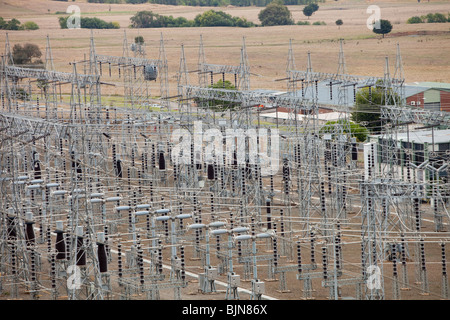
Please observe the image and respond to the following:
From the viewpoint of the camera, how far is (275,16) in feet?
471

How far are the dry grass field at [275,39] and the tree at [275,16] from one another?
127 inches

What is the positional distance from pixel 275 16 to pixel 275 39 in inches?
547

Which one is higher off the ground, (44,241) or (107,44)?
(107,44)

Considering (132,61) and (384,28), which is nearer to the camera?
(132,61)

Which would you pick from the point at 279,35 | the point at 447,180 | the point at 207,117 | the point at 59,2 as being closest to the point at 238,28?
the point at 279,35

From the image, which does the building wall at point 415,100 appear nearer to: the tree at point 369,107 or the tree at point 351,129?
the tree at point 369,107

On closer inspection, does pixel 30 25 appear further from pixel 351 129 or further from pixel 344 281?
pixel 344 281

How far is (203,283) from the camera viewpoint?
29125 mm

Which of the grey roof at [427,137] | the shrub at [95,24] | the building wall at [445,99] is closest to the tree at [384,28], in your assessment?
the shrub at [95,24]

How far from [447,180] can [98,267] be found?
17.7 m

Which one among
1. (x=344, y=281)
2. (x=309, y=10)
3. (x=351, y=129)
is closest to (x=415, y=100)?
(x=351, y=129)
